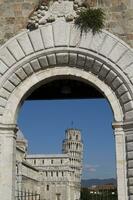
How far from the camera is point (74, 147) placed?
111m

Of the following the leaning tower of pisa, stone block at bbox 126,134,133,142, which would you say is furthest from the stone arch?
the leaning tower of pisa

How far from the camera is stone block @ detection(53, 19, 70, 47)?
1080 cm

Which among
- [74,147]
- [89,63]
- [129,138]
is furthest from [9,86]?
[74,147]

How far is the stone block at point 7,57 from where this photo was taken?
10.8 m

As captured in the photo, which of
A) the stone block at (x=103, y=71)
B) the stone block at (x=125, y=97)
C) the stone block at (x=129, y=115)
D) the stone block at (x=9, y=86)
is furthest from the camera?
the stone block at (x=9, y=86)

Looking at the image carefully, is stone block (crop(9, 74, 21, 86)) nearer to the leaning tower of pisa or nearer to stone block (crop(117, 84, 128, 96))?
stone block (crop(117, 84, 128, 96))

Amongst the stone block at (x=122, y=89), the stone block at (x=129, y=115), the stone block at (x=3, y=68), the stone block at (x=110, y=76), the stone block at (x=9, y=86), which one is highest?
the stone block at (x=3, y=68)

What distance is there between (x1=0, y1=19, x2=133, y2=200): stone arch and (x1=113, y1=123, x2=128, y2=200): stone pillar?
0.02m

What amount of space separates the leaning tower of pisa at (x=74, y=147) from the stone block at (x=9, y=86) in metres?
96.0

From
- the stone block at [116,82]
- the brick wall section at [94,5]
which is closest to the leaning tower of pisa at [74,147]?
the brick wall section at [94,5]

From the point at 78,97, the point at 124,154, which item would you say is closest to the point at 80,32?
the point at 124,154

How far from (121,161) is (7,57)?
3.79 meters

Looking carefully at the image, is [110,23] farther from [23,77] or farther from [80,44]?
[23,77]

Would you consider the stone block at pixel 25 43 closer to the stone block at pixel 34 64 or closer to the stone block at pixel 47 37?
the stone block at pixel 34 64
